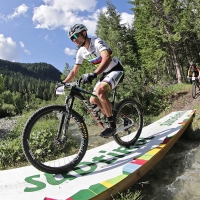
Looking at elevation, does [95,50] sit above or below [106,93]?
above

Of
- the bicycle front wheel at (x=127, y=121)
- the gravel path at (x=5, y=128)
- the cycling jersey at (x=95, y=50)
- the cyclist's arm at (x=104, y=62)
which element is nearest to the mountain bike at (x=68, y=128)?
the bicycle front wheel at (x=127, y=121)

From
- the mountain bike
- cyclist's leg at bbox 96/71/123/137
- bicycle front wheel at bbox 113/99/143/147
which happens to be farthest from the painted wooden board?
cyclist's leg at bbox 96/71/123/137

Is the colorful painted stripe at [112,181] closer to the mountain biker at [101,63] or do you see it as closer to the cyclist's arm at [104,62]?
the mountain biker at [101,63]

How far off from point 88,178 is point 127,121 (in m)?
2.09

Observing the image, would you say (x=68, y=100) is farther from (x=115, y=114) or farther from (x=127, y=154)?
(x=127, y=154)

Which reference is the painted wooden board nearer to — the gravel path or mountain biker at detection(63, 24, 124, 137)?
mountain biker at detection(63, 24, 124, 137)

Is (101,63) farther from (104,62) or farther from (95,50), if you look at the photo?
(95,50)

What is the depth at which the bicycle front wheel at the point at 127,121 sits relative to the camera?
Result: 4.69 metres

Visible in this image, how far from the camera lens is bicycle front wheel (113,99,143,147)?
15.4 ft

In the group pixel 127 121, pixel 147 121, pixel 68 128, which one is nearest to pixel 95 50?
pixel 68 128

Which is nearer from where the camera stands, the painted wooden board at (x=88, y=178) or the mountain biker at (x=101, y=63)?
the painted wooden board at (x=88, y=178)

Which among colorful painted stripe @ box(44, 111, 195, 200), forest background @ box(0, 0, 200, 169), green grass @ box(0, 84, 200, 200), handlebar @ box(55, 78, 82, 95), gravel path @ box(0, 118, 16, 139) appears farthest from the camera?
gravel path @ box(0, 118, 16, 139)

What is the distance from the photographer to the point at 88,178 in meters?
3.18

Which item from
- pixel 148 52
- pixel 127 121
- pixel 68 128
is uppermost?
pixel 148 52
